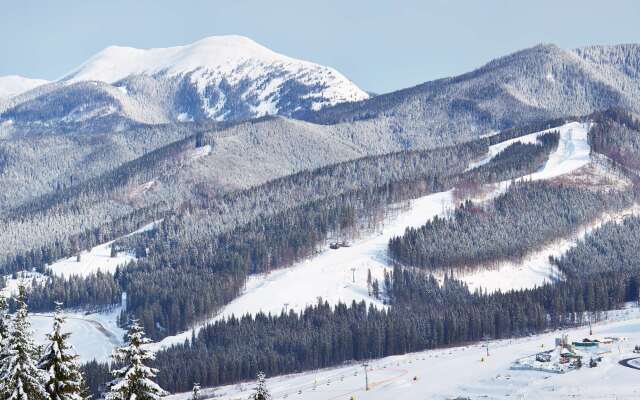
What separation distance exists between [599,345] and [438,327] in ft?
170

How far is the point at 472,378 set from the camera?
140 meters

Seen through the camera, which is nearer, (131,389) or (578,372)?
(131,389)

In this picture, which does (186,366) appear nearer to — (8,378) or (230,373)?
(230,373)

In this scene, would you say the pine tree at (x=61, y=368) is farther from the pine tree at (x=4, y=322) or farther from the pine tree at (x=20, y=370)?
the pine tree at (x=4, y=322)

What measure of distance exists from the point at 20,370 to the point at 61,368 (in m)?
2.16

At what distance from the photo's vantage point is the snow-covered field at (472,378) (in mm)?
123081

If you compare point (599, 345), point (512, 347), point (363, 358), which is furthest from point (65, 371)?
point (363, 358)

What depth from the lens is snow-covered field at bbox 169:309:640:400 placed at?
404ft

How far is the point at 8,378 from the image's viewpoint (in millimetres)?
53781

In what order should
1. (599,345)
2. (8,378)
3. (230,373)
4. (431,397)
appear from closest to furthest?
(8,378) → (431,397) → (599,345) → (230,373)

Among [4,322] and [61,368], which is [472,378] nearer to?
[4,322]

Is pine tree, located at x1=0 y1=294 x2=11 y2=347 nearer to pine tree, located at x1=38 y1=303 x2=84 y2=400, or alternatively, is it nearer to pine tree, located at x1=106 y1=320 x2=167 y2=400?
pine tree, located at x1=38 y1=303 x2=84 y2=400

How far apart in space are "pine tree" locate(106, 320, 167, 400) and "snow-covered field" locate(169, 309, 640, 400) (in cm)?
7371

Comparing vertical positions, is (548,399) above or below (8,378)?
below
